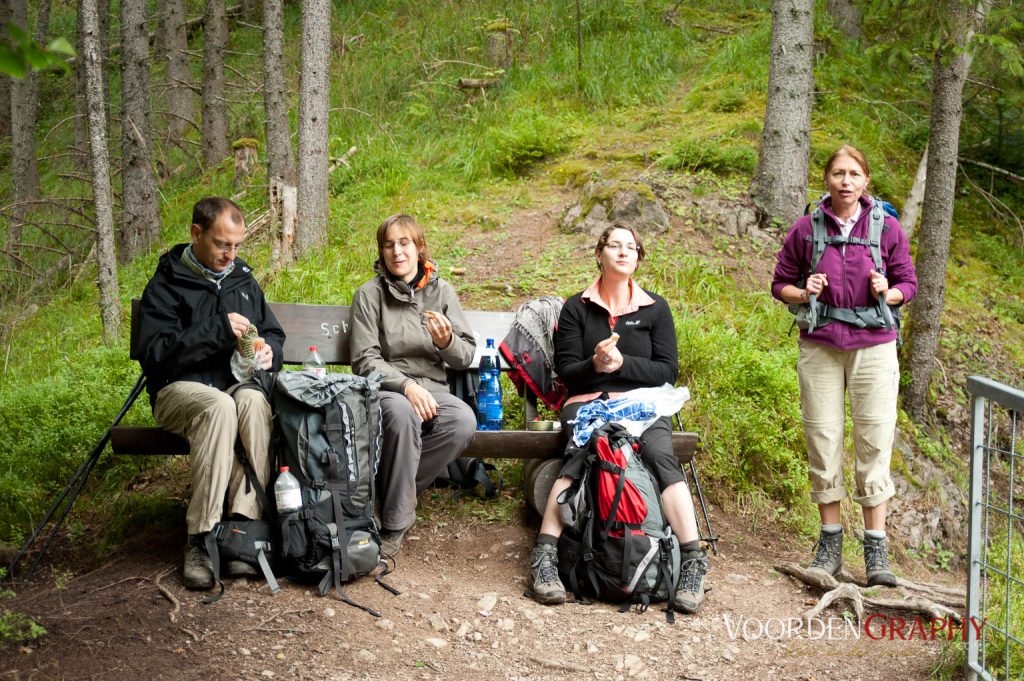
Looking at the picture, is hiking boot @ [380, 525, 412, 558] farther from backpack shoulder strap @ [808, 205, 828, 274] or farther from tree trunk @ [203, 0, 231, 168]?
tree trunk @ [203, 0, 231, 168]

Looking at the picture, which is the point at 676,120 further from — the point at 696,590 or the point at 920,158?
the point at 696,590

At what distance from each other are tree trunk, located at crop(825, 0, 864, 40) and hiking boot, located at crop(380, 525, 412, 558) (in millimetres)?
10823

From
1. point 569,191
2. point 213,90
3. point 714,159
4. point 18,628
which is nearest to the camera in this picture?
point 18,628

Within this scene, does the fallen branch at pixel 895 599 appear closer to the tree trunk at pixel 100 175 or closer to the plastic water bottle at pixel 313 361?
the plastic water bottle at pixel 313 361

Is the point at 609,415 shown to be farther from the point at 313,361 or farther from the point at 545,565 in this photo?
the point at 313,361

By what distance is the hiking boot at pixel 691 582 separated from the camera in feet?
13.5

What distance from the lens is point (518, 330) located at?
17.1ft

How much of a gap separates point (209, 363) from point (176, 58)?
42.9 ft

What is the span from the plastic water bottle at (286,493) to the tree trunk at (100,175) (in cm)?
409

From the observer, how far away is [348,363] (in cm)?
530

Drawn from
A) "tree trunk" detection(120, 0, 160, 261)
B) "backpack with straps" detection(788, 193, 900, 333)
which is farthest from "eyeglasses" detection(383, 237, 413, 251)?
"tree trunk" detection(120, 0, 160, 261)

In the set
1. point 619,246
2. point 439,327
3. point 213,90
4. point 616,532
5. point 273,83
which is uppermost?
point 213,90

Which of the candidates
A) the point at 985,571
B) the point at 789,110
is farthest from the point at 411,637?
the point at 789,110

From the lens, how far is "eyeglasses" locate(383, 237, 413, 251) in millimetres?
4820
